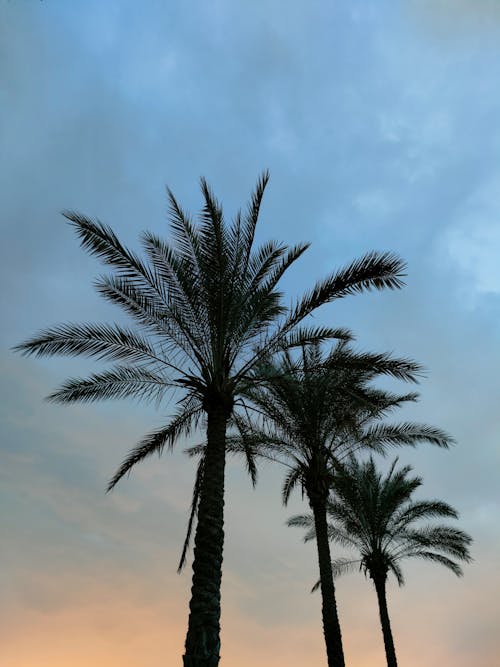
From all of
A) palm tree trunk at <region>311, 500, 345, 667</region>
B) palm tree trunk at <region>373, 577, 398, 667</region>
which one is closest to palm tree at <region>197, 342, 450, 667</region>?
palm tree trunk at <region>311, 500, 345, 667</region>

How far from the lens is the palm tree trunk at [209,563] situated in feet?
25.0

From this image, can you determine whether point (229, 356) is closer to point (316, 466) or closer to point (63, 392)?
point (63, 392)

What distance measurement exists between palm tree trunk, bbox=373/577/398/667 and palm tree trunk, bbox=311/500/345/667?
6332mm

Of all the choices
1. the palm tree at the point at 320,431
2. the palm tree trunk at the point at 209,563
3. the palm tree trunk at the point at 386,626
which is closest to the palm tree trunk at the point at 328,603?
the palm tree at the point at 320,431

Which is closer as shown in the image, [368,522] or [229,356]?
[229,356]

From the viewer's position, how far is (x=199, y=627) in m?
7.77

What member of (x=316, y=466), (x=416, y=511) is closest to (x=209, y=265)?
(x=316, y=466)

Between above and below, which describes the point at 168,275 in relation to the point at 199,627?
above

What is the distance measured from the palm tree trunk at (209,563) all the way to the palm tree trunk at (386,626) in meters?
13.8

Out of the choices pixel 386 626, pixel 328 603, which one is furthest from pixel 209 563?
pixel 386 626

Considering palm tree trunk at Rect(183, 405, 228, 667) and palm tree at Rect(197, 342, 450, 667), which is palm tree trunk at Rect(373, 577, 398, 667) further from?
palm tree trunk at Rect(183, 405, 228, 667)

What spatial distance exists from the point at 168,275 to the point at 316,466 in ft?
25.9

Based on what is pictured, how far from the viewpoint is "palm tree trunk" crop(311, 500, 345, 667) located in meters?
14.1

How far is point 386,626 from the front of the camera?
777 inches
